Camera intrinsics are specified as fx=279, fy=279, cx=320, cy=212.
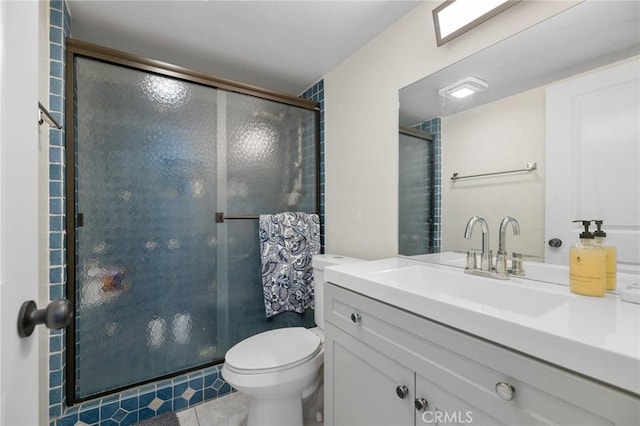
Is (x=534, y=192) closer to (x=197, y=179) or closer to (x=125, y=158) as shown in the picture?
(x=197, y=179)

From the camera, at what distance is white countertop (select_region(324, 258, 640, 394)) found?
0.50 meters

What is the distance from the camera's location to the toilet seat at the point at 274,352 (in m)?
1.24

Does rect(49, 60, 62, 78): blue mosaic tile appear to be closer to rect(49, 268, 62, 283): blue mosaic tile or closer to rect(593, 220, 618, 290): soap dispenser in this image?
rect(49, 268, 62, 283): blue mosaic tile

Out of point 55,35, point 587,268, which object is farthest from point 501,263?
point 55,35

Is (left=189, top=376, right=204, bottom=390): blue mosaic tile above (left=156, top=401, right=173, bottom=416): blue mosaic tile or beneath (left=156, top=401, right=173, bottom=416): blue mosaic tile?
above

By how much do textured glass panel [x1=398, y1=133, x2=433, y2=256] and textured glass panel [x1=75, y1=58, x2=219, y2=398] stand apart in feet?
3.76

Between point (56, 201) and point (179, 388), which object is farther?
point (179, 388)

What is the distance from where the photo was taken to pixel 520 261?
41.7 inches

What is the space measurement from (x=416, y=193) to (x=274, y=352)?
107 cm

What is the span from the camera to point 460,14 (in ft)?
3.84

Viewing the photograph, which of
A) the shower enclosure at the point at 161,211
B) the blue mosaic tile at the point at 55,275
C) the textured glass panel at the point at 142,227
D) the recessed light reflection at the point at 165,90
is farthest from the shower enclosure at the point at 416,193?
the blue mosaic tile at the point at 55,275

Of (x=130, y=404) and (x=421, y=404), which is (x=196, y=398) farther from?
(x=421, y=404)

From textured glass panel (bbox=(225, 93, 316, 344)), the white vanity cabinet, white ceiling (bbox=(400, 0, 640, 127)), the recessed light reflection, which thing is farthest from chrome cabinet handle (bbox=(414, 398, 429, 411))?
the recessed light reflection

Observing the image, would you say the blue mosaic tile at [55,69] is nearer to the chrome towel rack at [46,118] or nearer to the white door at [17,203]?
the chrome towel rack at [46,118]
